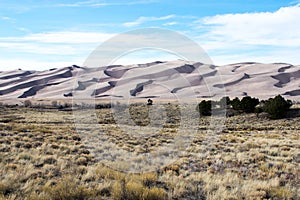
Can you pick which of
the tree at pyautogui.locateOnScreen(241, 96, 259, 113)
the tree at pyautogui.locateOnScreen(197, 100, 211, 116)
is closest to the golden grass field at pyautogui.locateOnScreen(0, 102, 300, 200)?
the tree at pyautogui.locateOnScreen(241, 96, 259, 113)

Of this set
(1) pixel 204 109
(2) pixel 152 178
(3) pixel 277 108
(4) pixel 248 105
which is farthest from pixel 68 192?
(1) pixel 204 109

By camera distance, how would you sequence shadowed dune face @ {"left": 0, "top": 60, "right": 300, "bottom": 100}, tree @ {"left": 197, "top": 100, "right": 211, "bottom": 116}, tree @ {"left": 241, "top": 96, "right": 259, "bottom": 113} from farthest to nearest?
shadowed dune face @ {"left": 0, "top": 60, "right": 300, "bottom": 100}, tree @ {"left": 197, "top": 100, "right": 211, "bottom": 116}, tree @ {"left": 241, "top": 96, "right": 259, "bottom": 113}

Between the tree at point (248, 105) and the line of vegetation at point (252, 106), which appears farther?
the tree at point (248, 105)

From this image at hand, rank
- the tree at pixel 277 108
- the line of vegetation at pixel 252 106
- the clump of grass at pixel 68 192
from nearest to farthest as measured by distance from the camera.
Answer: the clump of grass at pixel 68 192, the tree at pixel 277 108, the line of vegetation at pixel 252 106

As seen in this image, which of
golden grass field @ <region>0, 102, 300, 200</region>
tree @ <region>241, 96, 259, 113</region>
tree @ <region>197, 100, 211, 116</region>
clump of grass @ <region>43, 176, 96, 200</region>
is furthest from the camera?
tree @ <region>197, 100, 211, 116</region>

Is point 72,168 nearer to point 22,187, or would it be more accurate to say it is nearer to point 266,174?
point 22,187

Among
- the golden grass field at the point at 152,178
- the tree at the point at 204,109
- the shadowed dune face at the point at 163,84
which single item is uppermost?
the shadowed dune face at the point at 163,84

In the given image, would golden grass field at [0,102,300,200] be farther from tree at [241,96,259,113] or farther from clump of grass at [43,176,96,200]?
tree at [241,96,259,113]

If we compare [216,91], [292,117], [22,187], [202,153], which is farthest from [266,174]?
[216,91]

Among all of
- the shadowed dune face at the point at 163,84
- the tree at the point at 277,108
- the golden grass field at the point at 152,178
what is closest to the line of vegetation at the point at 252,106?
the tree at the point at 277,108

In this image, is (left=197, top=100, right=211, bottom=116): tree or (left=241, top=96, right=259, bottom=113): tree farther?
(left=197, top=100, right=211, bottom=116): tree

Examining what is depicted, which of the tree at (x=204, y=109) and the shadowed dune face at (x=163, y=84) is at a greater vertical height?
the shadowed dune face at (x=163, y=84)

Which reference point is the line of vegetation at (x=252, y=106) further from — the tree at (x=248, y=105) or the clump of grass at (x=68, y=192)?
the clump of grass at (x=68, y=192)

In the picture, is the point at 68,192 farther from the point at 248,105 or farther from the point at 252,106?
the point at 252,106
